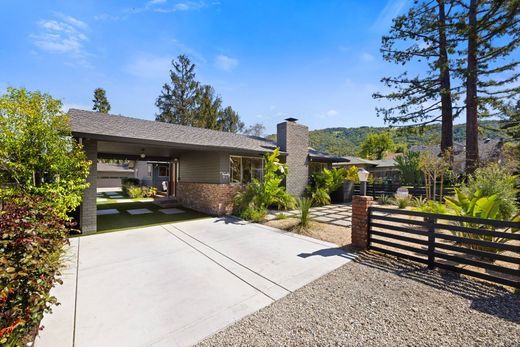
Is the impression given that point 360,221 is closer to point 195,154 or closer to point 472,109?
point 195,154

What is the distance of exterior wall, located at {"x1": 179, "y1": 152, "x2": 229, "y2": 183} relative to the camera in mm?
10016

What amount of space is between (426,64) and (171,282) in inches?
786

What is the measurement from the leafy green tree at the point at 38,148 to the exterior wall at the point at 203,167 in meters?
5.10

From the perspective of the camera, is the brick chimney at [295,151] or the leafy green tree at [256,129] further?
the leafy green tree at [256,129]

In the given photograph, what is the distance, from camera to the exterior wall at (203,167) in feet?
32.9

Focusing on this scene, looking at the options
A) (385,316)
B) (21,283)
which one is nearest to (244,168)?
(385,316)

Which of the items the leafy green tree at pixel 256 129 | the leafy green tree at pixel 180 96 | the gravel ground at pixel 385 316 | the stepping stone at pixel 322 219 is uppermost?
the leafy green tree at pixel 180 96

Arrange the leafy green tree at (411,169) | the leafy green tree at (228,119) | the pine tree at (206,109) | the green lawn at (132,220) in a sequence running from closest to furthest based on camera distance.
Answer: the green lawn at (132,220)
the leafy green tree at (411,169)
the pine tree at (206,109)
the leafy green tree at (228,119)

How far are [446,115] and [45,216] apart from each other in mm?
20319

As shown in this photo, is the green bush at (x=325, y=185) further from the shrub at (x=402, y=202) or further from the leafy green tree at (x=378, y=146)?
the leafy green tree at (x=378, y=146)

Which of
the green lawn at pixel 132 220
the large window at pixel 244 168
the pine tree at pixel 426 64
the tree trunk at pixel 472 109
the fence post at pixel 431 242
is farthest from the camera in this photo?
the pine tree at pixel 426 64

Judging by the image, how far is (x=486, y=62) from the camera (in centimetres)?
1347

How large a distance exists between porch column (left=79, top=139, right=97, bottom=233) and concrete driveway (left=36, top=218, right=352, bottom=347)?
1.94 feet

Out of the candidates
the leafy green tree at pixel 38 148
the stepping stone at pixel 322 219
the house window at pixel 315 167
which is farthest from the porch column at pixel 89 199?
the house window at pixel 315 167
